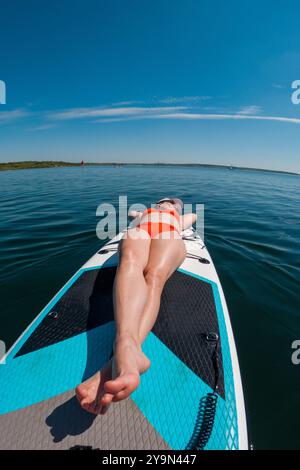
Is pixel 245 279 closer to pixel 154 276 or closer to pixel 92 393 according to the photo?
pixel 154 276

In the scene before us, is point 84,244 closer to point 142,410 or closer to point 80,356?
point 80,356

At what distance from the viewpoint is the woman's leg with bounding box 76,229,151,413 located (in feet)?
4.86

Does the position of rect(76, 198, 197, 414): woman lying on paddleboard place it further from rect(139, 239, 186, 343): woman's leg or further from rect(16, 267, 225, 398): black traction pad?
rect(16, 267, 225, 398): black traction pad

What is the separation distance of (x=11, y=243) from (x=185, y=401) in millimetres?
6277

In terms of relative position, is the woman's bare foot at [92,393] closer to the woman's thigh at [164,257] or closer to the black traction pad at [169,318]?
the black traction pad at [169,318]

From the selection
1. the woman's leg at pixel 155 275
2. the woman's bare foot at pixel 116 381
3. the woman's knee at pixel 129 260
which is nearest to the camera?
the woman's bare foot at pixel 116 381

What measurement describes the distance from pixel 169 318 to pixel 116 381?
147 centimetres

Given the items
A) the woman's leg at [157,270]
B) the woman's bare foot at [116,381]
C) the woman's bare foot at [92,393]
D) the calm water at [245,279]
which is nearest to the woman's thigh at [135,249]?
the woman's leg at [157,270]

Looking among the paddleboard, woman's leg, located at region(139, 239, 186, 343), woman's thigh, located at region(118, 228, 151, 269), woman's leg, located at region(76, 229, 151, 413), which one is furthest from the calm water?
woman's thigh, located at region(118, 228, 151, 269)

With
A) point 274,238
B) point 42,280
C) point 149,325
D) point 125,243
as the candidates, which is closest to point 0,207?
point 42,280

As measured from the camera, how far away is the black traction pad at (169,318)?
2.33 metres

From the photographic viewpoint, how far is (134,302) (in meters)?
1.96
